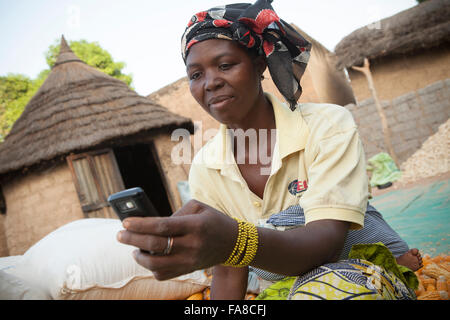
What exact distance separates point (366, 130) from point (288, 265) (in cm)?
767

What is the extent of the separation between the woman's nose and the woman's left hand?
2.39 feet

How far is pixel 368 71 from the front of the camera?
7.60 metres

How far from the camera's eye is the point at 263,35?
1467mm

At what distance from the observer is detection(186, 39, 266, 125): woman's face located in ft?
4.52

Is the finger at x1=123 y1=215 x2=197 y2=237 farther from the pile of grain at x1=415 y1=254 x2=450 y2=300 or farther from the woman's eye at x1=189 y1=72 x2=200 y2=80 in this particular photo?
the pile of grain at x1=415 y1=254 x2=450 y2=300

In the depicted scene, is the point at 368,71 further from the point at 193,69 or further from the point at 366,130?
the point at 193,69

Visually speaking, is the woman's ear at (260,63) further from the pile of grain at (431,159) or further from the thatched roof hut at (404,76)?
the thatched roof hut at (404,76)

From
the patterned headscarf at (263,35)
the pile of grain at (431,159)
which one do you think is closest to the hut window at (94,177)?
the patterned headscarf at (263,35)

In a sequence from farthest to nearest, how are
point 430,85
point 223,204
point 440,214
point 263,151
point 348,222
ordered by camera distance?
1. point 430,85
2. point 440,214
3. point 223,204
4. point 263,151
5. point 348,222

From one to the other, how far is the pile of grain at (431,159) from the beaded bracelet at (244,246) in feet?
20.0

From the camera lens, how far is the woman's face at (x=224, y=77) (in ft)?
4.52

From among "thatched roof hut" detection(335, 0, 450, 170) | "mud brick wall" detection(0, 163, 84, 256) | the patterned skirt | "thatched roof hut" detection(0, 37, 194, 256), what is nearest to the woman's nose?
the patterned skirt

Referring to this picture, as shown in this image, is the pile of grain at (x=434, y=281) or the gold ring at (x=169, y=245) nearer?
the gold ring at (x=169, y=245)
